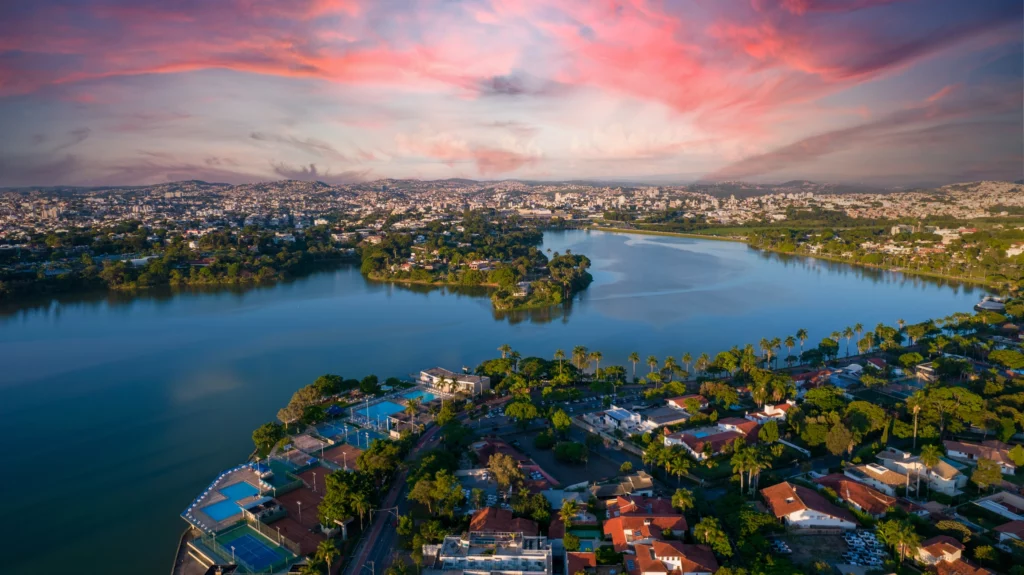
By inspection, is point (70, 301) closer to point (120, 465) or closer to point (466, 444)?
point (120, 465)

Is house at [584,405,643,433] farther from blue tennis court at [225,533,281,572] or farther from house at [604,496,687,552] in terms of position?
blue tennis court at [225,533,281,572]

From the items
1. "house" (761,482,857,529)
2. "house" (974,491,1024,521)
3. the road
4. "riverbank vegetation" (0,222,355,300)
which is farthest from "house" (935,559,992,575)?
"riverbank vegetation" (0,222,355,300)

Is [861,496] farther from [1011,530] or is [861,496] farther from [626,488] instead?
[626,488]

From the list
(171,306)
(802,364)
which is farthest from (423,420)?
(171,306)

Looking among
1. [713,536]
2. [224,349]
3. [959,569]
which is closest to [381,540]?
[713,536]

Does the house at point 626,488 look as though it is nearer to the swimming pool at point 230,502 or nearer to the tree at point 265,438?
the swimming pool at point 230,502
